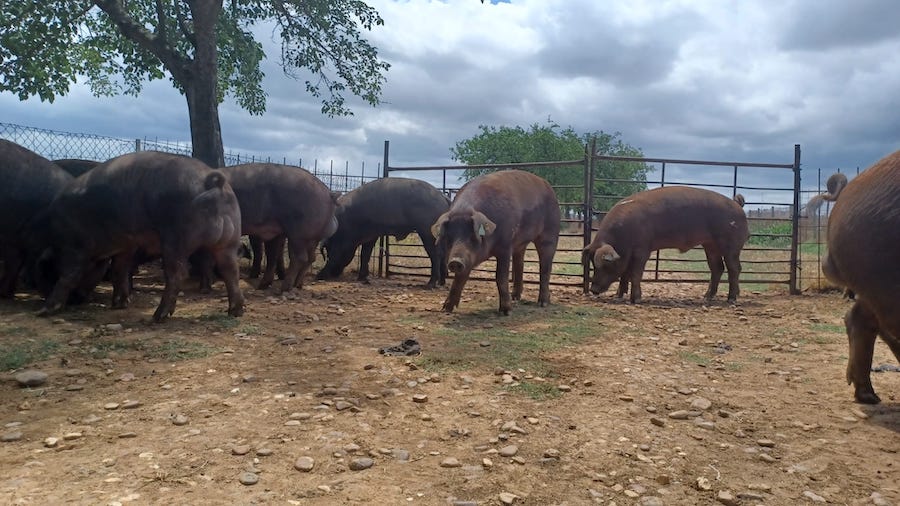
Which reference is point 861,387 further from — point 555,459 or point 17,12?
point 17,12

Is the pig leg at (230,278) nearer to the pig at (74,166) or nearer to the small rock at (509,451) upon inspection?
the pig at (74,166)

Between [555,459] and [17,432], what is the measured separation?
2595 millimetres

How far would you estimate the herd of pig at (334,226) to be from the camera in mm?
3734

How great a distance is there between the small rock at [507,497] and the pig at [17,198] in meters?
6.19

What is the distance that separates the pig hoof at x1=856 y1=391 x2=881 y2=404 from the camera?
12.7 ft

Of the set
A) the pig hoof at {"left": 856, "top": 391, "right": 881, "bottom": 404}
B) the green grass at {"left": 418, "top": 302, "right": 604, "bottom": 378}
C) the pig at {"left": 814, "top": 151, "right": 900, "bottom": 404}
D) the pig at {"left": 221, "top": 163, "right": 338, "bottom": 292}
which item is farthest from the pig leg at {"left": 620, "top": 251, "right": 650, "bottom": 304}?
the pig hoof at {"left": 856, "top": 391, "right": 881, "bottom": 404}

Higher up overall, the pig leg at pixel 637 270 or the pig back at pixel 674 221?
the pig back at pixel 674 221

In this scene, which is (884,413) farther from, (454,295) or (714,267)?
(714,267)

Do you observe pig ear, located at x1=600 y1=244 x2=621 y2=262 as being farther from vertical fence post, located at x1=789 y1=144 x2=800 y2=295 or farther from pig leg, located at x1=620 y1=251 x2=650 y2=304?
vertical fence post, located at x1=789 y1=144 x2=800 y2=295

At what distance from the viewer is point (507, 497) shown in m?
2.50

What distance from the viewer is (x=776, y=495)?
8.53 ft

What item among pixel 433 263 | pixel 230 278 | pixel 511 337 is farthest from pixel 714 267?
pixel 230 278

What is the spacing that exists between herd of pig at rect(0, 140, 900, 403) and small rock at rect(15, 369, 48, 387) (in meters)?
1.80

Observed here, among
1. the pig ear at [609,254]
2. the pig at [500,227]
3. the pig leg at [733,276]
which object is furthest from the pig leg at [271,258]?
the pig leg at [733,276]
